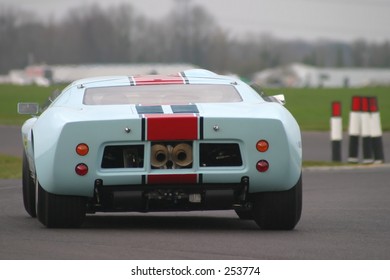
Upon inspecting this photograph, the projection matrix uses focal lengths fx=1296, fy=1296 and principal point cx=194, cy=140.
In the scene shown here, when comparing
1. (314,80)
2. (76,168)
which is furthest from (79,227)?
(314,80)

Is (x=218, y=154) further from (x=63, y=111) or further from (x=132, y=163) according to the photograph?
(x=63, y=111)

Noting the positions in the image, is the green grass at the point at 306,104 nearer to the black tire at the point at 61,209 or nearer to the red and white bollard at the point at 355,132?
the red and white bollard at the point at 355,132

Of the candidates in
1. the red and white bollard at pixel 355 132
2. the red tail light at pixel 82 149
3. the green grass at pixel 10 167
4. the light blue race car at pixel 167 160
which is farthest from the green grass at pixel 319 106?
the red tail light at pixel 82 149

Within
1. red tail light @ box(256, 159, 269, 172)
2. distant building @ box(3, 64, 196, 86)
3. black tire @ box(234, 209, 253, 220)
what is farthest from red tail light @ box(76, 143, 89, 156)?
distant building @ box(3, 64, 196, 86)

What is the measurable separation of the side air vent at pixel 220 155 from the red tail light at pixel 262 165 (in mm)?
129

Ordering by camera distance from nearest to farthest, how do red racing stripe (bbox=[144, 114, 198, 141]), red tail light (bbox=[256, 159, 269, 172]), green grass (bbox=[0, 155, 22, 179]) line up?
red racing stripe (bbox=[144, 114, 198, 141]), red tail light (bbox=[256, 159, 269, 172]), green grass (bbox=[0, 155, 22, 179])

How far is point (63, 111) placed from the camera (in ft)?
30.5

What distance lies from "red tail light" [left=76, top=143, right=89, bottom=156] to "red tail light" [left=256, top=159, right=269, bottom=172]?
3.88ft

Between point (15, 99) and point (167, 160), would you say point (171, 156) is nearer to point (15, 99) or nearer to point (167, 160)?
point (167, 160)

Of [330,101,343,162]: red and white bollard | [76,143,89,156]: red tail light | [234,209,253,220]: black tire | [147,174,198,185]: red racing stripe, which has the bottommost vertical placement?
[330,101,343,162]: red and white bollard

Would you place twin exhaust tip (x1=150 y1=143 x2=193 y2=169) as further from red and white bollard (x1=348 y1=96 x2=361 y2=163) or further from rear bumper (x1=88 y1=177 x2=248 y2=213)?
red and white bollard (x1=348 y1=96 x2=361 y2=163)

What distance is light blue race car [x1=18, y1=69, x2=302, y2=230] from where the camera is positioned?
883 centimetres

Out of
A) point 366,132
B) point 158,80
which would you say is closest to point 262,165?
point 158,80

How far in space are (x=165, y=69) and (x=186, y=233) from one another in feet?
354
